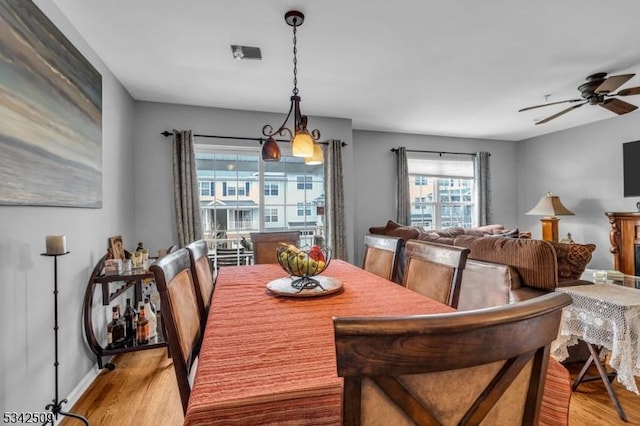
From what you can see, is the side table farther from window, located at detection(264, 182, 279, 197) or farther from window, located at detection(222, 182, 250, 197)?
window, located at detection(222, 182, 250, 197)

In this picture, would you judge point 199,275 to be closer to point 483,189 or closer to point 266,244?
point 266,244

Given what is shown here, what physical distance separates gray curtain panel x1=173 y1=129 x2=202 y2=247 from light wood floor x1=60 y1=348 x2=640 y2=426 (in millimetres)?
1500

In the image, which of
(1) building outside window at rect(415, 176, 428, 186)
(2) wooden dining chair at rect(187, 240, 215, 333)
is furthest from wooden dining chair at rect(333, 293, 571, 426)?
(1) building outside window at rect(415, 176, 428, 186)

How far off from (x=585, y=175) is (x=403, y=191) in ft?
9.18

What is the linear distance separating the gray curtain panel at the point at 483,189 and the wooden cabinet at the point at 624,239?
1609 millimetres

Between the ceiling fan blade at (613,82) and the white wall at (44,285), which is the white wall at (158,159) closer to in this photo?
the white wall at (44,285)

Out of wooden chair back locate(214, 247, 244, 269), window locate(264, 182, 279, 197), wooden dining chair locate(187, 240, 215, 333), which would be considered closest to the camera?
wooden dining chair locate(187, 240, 215, 333)

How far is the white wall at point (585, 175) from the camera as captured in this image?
4.51 m

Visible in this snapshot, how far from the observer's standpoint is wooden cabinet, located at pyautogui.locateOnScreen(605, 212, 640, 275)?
13.4 ft

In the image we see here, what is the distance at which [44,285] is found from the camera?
5.91 ft

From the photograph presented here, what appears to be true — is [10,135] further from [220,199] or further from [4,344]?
[220,199]

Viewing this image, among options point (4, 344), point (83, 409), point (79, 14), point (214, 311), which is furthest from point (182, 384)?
point (79, 14)

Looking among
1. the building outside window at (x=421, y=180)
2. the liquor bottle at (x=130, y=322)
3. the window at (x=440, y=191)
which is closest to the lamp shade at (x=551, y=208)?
the window at (x=440, y=191)

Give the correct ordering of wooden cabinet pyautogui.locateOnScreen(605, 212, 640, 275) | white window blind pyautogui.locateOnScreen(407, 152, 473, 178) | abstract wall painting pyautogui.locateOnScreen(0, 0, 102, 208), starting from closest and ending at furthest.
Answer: abstract wall painting pyautogui.locateOnScreen(0, 0, 102, 208)
wooden cabinet pyautogui.locateOnScreen(605, 212, 640, 275)
white window blind pyautogui.locateOnScreen(407, 152, 473, 178)
